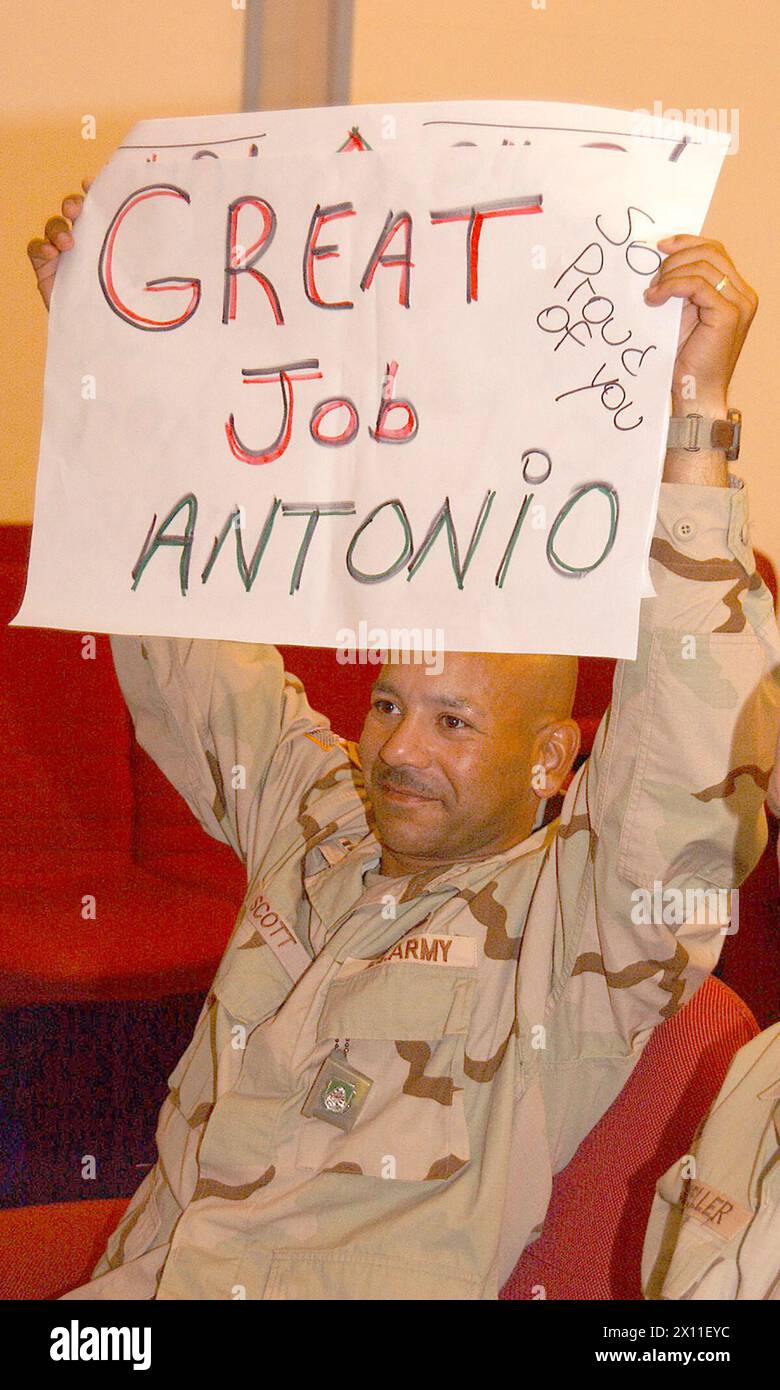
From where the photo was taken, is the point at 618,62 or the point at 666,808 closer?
the point at 666,808

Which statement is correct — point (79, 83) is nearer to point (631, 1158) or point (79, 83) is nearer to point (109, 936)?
point (109, 936)

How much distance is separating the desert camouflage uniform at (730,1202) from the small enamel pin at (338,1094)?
11.6 inches

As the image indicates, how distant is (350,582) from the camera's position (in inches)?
43.4

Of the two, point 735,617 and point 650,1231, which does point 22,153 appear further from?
point 650,1231

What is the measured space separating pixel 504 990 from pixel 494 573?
402 mm

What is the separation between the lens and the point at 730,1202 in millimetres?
968

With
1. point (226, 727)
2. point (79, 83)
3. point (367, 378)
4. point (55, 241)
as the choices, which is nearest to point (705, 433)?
point (367, 378)

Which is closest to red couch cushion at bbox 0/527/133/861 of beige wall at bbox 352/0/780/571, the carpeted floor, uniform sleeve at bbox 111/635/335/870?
the carpeted floor

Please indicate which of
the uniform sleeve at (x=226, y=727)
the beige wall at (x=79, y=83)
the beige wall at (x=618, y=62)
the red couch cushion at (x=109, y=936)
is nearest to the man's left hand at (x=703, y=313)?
the uniform sleeve at (x=226, y=727)

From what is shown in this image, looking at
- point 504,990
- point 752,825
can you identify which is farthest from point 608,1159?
point 752,825

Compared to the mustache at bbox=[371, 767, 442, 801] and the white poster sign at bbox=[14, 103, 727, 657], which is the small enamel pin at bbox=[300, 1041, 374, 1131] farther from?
the white poster sign at bbox=[14, 103, 727, 657]

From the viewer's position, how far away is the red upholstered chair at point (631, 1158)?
1170 mm

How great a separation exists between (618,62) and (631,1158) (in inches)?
101

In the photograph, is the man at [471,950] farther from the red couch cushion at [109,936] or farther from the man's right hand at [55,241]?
the red couch cushion at [109,936]
